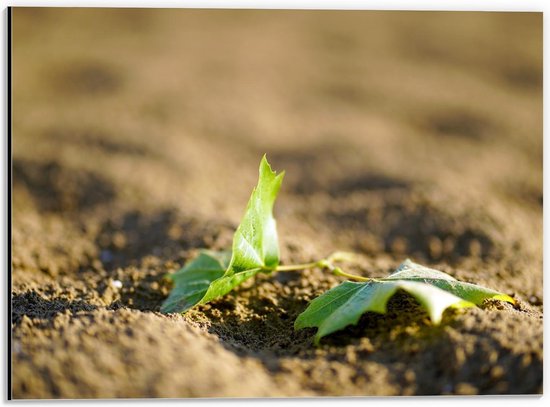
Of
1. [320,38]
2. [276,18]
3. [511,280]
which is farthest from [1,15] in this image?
[276,18]

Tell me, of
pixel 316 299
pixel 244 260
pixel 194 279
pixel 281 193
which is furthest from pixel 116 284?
pixel 281 193

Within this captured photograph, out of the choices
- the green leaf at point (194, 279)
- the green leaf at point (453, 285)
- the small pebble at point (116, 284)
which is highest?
the green leaf at point (453, 285)

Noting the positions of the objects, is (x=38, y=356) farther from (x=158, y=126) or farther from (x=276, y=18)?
(x=276, y=18)

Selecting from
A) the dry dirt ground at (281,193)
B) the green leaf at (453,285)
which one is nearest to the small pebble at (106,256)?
the dry dirt ground at (281,193)

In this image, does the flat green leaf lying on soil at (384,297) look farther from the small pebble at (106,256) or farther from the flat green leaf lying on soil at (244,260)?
the small pebble at (106,256)

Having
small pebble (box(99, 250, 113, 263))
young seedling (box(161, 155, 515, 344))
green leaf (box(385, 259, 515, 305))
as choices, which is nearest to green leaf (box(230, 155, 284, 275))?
young seedling (box(161, 155, 515, 344))

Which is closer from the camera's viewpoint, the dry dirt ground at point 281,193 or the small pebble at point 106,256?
the dry dirt ground at point 281,193

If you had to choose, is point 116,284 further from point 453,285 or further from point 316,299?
point 453,285

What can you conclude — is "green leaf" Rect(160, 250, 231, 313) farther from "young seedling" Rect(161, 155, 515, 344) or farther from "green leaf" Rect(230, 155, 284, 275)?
"green leaf" Rect(230, 155, 284, 275)
